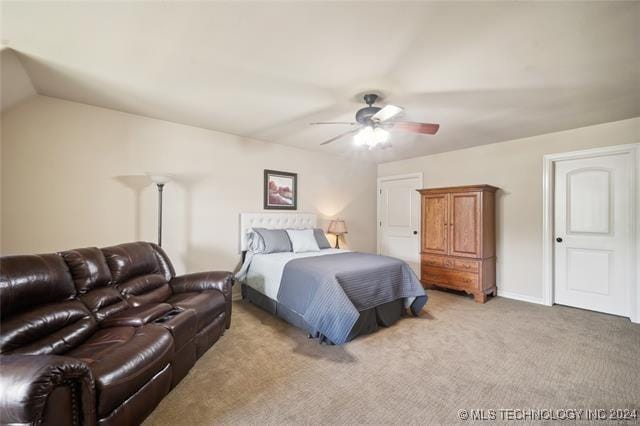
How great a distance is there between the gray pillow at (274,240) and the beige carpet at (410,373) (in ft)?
3.32

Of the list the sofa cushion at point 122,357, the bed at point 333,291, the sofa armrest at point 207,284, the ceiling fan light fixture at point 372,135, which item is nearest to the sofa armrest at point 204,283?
the sofa armrest at point 207,284

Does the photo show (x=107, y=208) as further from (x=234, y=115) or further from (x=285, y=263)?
(x=285, y=263)

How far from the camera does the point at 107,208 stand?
3047 millimetres

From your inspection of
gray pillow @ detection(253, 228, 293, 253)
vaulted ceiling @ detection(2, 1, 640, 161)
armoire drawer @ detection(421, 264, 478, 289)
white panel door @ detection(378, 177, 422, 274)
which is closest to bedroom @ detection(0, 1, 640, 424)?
vaulted ceiling @ detection(2, 1, 640, 161)

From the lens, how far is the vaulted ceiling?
158 centimetres

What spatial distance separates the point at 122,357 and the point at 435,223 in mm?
4368

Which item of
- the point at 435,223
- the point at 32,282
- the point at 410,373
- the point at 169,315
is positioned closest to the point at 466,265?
the point at 435,223

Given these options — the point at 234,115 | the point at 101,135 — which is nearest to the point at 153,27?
the point at 234,115

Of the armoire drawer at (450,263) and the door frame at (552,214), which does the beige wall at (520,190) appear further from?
the armoire drawer at (450,263)

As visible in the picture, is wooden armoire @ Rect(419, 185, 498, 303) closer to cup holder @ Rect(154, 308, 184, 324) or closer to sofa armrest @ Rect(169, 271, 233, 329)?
sofa armrest @ Rect(169, 271, 233, 329)

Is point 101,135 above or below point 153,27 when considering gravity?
below

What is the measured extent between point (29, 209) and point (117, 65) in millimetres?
1729

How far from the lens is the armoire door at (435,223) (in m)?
4.44

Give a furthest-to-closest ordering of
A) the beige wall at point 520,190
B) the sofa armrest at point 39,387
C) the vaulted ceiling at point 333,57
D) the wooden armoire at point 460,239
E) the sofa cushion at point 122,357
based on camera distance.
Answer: the wooden armoire at point 460,239 → the beige wall at point 520,190 → the vaulted ceiling at point 333,57 → the sofa cushion at point 122,357 → the sofa armrest at point 39,387
